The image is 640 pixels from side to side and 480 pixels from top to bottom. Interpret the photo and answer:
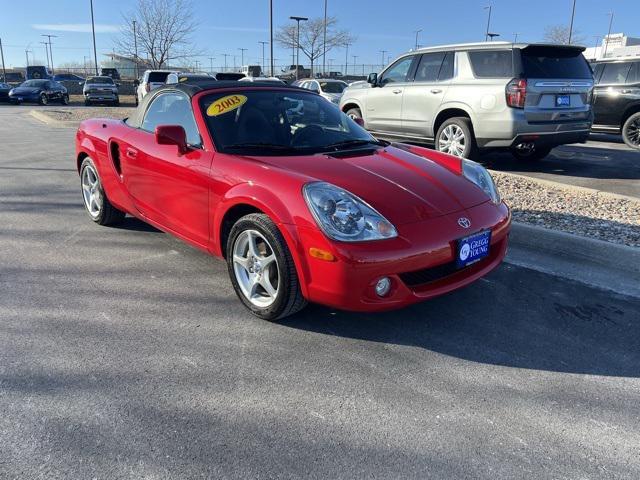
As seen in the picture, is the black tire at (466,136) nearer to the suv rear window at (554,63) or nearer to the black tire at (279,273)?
the suv rear window at (554,63)

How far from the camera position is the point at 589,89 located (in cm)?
762

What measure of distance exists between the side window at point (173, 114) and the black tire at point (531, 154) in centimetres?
627

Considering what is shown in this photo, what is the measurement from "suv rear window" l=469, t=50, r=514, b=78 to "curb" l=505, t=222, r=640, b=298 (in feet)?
11.4

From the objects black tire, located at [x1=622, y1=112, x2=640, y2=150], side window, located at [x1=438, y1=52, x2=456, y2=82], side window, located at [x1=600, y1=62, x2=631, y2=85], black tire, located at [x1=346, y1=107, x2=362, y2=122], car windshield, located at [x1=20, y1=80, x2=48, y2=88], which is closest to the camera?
side window, located at [x1=438, y1=52, x2=456, y2=82]

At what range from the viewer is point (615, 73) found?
10734 mm

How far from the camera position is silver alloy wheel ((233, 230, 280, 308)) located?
3.21m

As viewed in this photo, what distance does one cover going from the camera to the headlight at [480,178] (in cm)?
366

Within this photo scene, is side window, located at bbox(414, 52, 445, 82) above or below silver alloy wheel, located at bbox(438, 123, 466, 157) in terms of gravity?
above

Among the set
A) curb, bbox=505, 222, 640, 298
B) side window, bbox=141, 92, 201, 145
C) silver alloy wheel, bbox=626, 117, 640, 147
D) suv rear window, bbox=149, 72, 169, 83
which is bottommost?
curb, bbox=505, 222, 640, 298

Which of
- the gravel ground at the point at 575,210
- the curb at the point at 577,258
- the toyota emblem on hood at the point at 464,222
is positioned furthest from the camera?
the gravel ground at the point at 575,210

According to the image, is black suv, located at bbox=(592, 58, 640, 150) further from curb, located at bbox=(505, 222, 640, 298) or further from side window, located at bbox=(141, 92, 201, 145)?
side window, located at bbox=(141, 92, 201, 145)

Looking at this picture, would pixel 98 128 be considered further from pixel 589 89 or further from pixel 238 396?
pixel 589 89

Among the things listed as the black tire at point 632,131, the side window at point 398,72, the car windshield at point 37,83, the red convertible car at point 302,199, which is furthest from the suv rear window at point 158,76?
the red convertible car at point 302,199

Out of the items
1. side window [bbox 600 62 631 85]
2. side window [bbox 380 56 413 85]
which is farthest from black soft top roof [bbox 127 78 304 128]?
side window [bbox 600 62 631 85]
